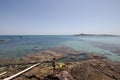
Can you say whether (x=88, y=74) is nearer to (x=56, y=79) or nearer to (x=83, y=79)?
(x=83, y=79)

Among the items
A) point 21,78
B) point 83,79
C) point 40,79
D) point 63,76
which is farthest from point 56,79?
point 21,78

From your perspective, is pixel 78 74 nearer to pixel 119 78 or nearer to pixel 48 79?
pixel 48 79

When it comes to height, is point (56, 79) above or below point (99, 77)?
above

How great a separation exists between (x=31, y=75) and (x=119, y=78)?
780cm

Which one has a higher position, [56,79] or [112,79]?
[56,79]

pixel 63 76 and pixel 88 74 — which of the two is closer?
pixel 63 76

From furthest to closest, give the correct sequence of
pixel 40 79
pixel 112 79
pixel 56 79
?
1. pixel 112 79
2. pixel 40 79
3. pixel 56 79

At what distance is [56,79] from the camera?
6855mm

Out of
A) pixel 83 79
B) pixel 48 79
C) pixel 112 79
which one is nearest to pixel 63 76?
pixel 48 79

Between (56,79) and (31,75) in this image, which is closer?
(56,79)

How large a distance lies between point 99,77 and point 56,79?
4086 millimetres

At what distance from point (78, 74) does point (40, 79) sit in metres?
3.43

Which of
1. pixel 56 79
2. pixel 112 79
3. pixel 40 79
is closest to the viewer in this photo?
pixel 56 79

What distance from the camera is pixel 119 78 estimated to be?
8242 millimetres
